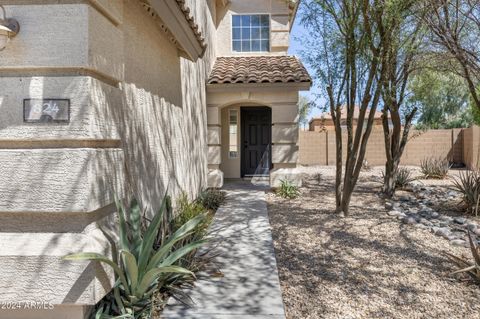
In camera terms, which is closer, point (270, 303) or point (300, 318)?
point (300, 318)

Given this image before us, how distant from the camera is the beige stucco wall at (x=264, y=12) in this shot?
38.9 ft

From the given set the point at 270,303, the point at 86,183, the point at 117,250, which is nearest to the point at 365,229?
the point at 270,303

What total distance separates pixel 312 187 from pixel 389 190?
7.84ft

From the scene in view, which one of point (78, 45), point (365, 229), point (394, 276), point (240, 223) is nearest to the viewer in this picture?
point (78, 45)

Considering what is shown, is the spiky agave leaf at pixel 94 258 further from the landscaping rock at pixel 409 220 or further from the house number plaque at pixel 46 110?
the landscaping rock at pixel 409 220

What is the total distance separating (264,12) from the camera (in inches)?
471

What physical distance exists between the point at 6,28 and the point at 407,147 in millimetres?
20179

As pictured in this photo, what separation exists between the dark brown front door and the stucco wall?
727 centimetres

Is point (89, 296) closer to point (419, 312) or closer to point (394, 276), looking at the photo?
point (419, 312)

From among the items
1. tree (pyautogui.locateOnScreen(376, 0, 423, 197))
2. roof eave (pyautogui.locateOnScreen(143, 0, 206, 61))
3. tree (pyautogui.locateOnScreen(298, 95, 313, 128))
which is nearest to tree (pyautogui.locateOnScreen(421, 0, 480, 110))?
tree (pyautogui.locateOnScreen(376, 0, 423, 197))

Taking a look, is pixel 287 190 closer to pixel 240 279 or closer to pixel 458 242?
pixel 458 242

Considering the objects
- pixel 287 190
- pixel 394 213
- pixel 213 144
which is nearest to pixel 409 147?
pixel 287 190

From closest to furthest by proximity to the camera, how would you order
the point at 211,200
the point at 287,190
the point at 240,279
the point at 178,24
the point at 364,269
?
the point at 240,279
the point at 364,269
the point at 178,24
the point at 211,200
the point at 287,190

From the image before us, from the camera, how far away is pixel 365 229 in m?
6.23
